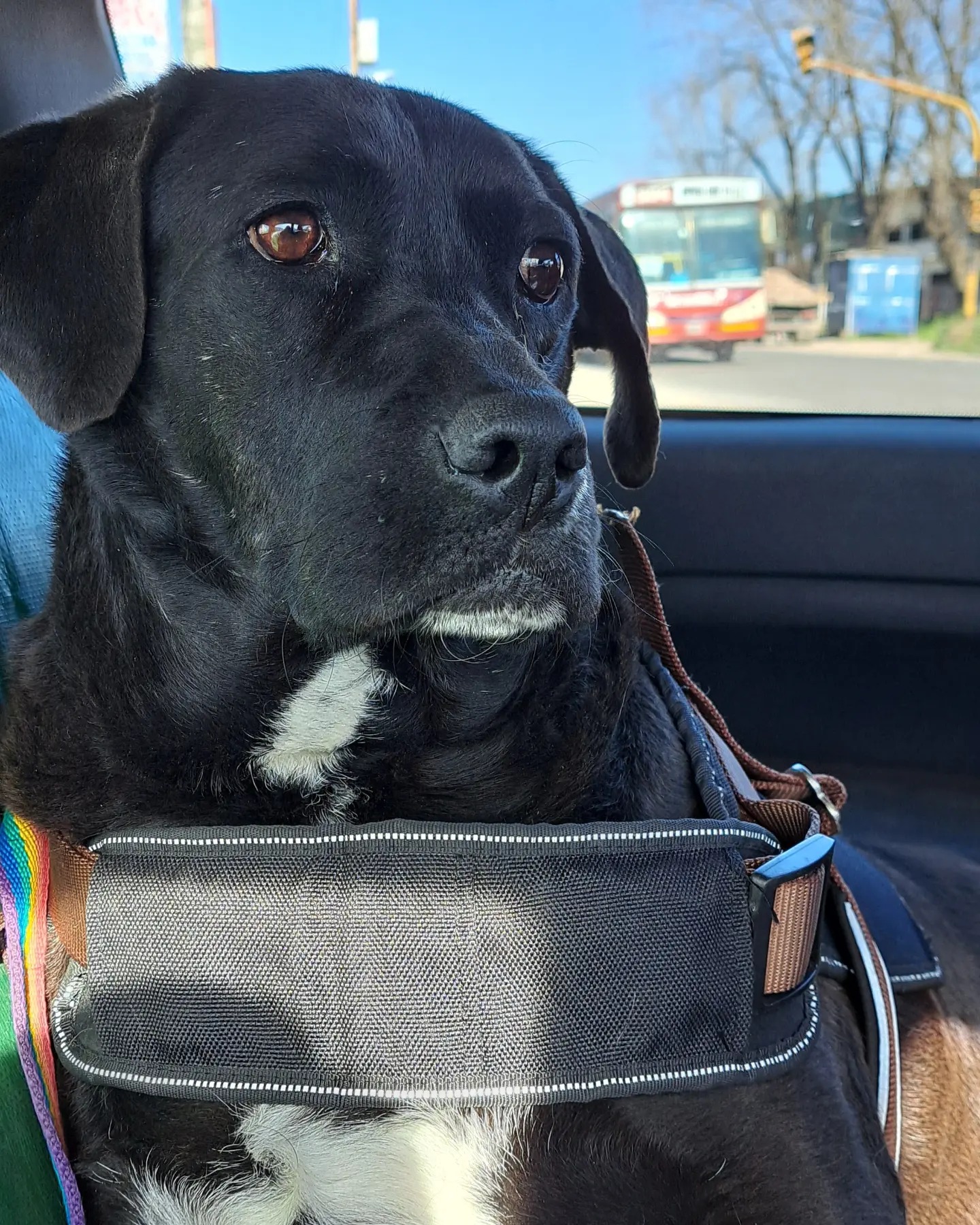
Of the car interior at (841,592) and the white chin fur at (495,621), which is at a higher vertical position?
the white chin fur at (495,621)

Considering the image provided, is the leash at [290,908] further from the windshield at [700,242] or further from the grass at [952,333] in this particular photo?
the windshield at [700,242]

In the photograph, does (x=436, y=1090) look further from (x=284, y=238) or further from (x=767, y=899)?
(x=284, y=238)

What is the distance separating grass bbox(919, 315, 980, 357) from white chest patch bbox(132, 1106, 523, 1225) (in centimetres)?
267

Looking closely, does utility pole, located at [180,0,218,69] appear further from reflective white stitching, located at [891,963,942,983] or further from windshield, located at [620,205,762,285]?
reflective white stitching, located at [891,963,942,983]

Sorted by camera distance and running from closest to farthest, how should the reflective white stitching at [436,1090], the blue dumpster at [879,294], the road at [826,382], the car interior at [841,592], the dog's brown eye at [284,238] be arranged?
the reflective white stitching at [436,1090] < the dog's brown eye at [284,238] < the car interior at [841,592] < the road at [826,382] < the blue dumpster at [879,294]

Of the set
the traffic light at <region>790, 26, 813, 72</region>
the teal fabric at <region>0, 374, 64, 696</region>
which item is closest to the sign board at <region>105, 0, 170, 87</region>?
the teal fabric at <region>0, 374, 64, 696</region>

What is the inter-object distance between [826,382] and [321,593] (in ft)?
7.51

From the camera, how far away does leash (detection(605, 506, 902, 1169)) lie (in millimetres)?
1166

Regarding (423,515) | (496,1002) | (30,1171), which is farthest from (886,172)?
(30,1171)

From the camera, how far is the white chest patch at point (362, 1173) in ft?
3.78

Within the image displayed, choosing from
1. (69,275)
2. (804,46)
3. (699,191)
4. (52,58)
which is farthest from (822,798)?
(699,191)

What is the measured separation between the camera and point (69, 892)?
47.9 inches

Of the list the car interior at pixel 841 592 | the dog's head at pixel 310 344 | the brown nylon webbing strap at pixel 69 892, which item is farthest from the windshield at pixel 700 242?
the brown nylon webbing strap at pixel 69 892

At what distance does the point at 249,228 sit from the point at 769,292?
2894 mm
